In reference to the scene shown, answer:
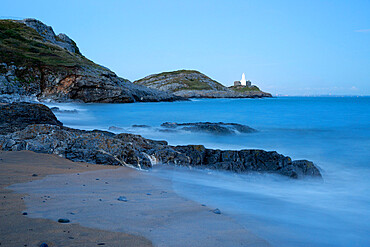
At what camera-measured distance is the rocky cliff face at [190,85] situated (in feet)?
295

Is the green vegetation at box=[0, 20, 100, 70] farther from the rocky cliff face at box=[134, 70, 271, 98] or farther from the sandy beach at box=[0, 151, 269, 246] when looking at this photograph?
the rocky cliff face at box=[134, 70, 271, 98]

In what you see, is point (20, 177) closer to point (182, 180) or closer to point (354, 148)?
point (182, 180)

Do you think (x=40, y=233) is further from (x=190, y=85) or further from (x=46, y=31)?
(x=190, y=85)

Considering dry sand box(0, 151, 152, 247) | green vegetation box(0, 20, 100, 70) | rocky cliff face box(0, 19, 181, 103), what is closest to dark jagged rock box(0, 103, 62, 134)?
dry sand box(0, 151, 152, 247)

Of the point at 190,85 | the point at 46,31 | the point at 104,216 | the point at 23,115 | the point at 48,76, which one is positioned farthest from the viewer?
the point at 190,85

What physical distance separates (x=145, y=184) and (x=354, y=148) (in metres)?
10.1

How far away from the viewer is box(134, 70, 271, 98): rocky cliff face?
90.0 metres

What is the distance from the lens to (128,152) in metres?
5.44

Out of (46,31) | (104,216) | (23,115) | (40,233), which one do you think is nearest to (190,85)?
(46,31)

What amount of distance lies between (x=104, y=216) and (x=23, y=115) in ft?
20.5

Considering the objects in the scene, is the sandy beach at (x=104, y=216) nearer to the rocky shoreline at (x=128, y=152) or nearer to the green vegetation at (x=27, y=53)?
the rocky shoreline at (x=128, y=152)

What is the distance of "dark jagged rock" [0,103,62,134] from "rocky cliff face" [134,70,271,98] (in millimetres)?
78051

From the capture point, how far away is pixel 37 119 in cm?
787

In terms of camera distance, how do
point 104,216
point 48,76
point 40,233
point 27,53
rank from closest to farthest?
point 40,233 → point 104,216 → point 48,76 → point 27,53
